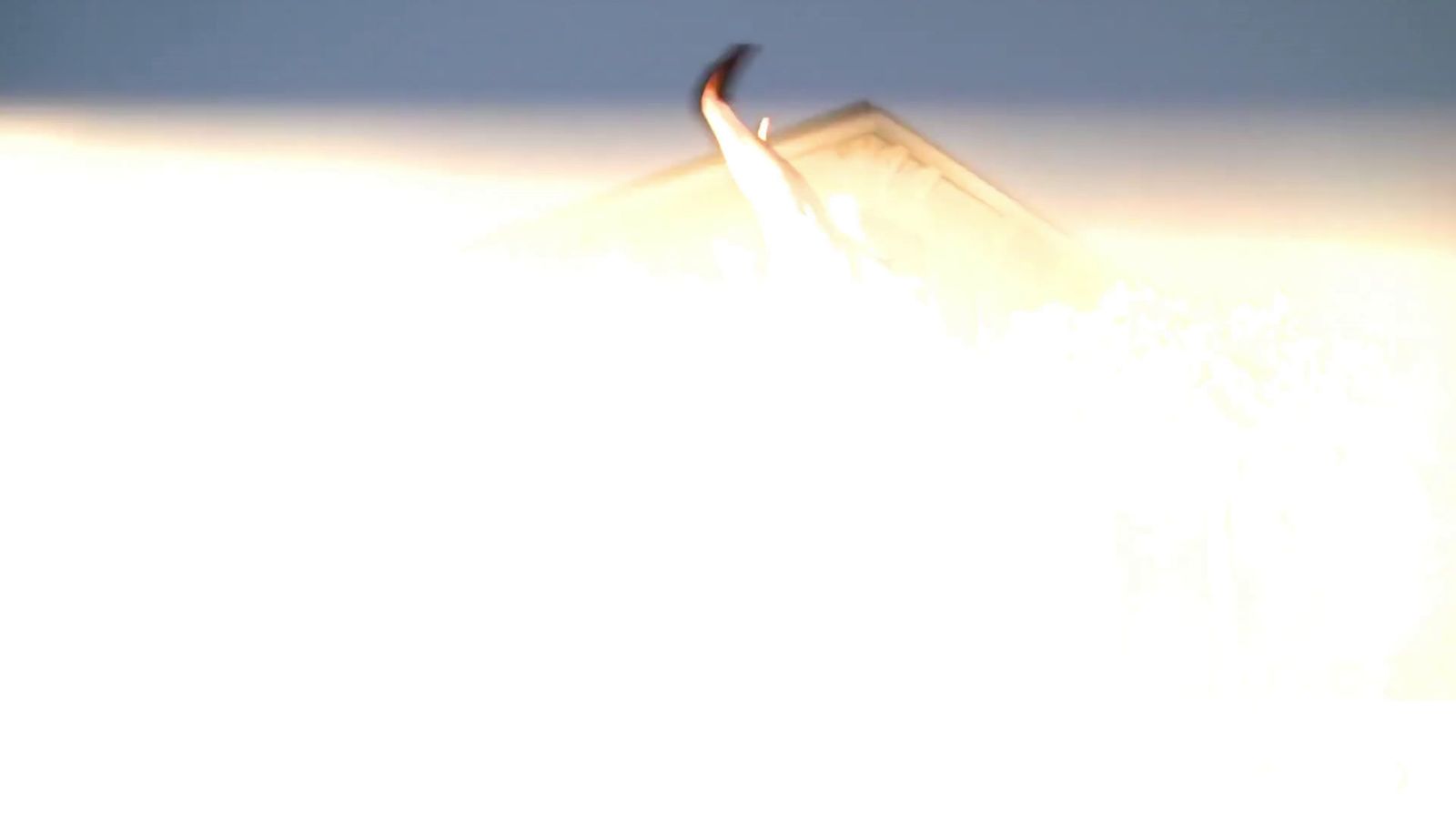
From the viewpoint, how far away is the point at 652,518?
2211mm

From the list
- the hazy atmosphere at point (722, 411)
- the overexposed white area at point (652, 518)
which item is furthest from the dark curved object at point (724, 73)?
the overexposed white area at point (652, 518)

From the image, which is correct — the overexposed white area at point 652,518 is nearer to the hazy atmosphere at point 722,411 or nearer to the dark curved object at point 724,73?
the hazy atmosphere at point 722,411

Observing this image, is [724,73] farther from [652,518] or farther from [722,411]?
[652,518]

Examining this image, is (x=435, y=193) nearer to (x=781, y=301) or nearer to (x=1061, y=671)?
(x=781, y=301)

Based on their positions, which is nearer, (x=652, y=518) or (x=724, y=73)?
(x=652, y=518)

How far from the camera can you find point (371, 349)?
2240 mm

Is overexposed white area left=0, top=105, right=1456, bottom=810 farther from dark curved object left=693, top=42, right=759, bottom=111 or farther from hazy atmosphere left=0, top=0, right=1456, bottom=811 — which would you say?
dark curved object left=693, top=42, right=759, bottom=111

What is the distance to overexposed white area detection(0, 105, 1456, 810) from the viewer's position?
211 centimetres

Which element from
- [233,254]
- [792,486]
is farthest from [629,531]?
[233,254]

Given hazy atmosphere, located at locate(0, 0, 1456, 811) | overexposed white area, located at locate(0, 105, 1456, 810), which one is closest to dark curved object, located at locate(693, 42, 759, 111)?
hazy atmosphere, located at locate(0, 0, 1456, 811)

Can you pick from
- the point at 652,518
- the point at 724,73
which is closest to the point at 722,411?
the point at 652,518

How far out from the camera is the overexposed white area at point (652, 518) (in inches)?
83.1

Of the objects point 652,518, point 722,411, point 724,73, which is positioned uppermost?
point 724,73

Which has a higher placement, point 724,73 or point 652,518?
point 724,73
